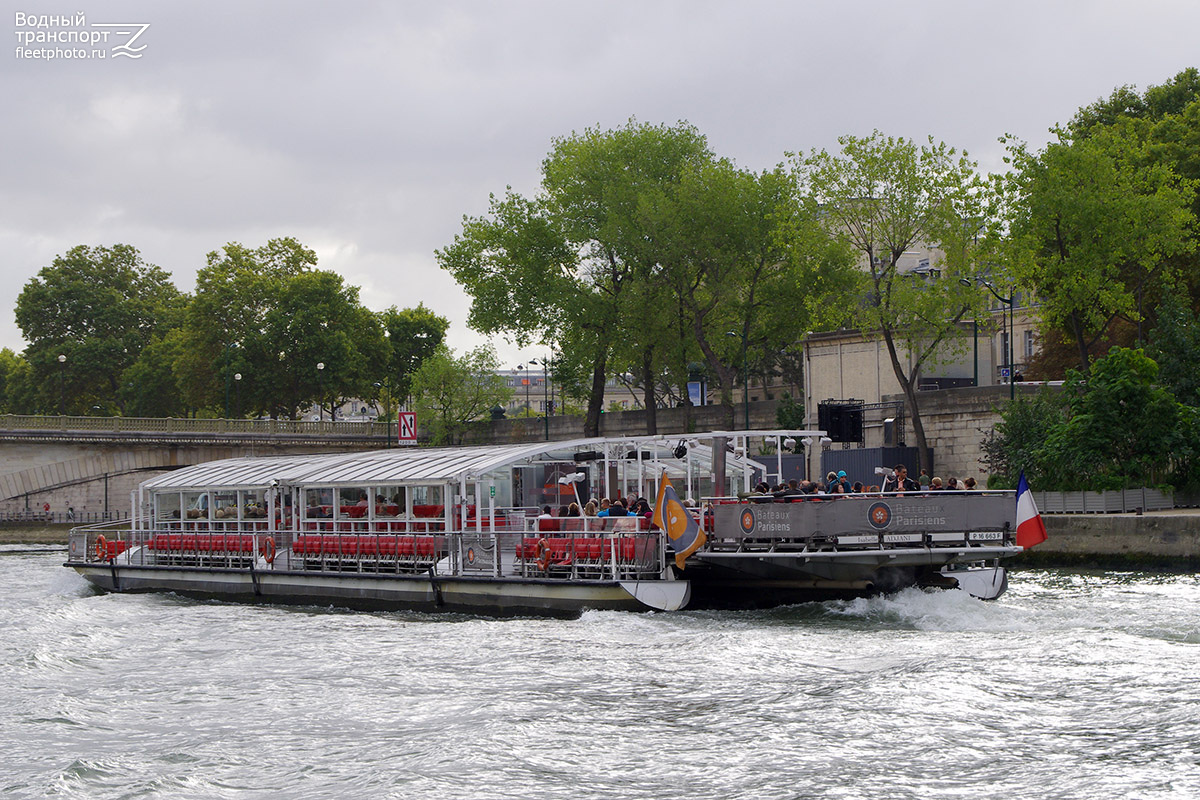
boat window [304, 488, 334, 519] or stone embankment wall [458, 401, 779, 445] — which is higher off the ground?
stone embankment wall [458, 401, 779, 445]

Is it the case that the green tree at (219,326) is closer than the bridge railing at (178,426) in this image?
No

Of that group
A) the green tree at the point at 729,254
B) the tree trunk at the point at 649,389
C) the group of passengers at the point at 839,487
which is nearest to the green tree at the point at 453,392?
the tree trunk at the point at 649,389

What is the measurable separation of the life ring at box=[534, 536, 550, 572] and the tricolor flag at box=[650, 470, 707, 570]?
2.58 meters

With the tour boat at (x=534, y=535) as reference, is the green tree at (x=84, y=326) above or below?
above

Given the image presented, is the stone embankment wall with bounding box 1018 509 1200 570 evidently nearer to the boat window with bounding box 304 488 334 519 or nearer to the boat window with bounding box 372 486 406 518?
the boat window with bounding box 372 486 406 518

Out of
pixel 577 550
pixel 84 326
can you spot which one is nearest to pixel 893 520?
pixel 577 550

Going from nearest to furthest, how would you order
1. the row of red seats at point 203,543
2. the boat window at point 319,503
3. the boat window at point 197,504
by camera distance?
the boat window at point 319,503
the row of red seats at point 203,543
the boat window at point 197,504

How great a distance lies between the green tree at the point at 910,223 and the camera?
154ft

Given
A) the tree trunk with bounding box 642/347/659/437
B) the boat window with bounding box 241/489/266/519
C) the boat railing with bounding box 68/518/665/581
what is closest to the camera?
the boat railing with bounding box 68/518/665/581

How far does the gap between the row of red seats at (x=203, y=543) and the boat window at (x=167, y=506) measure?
1.04m

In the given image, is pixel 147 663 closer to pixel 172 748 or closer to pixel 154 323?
pixel 172 748

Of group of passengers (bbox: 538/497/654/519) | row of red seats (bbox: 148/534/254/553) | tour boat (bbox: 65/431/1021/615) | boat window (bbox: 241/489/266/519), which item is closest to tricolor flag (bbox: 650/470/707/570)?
tour boat (bbox: 65/431/1021/615)

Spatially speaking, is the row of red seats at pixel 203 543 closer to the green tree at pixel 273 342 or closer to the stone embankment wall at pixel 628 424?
the stone embankment wall at pixel 628 424

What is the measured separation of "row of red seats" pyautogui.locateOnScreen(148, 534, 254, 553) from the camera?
3238 cm
